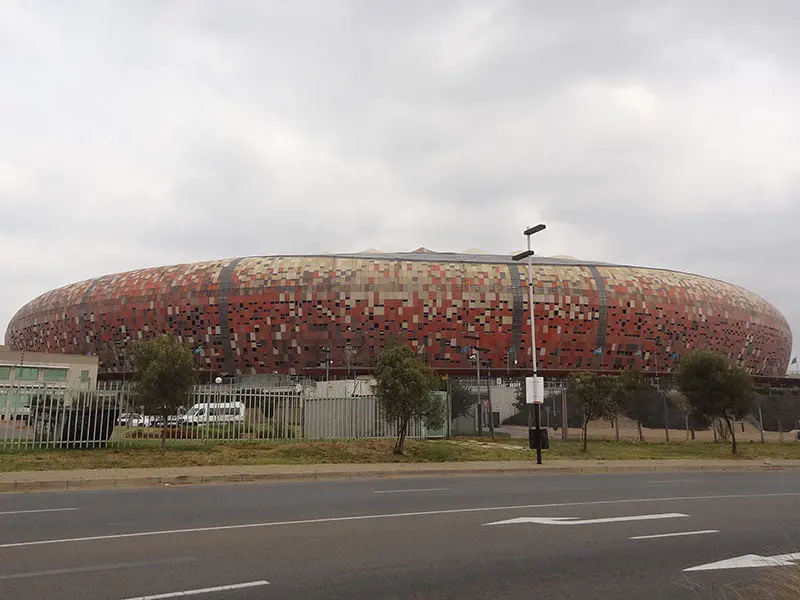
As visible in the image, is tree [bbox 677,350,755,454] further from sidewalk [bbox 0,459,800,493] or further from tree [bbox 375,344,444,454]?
tree [bbox 375,344,444,454]

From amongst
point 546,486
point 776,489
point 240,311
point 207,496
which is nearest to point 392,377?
point 546,486

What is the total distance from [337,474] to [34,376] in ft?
152

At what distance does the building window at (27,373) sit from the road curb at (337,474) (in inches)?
1669

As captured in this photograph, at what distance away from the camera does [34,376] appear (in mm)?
53500

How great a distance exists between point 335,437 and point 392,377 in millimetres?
5397

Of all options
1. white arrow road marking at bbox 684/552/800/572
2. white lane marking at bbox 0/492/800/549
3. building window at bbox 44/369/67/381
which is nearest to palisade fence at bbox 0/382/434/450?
Result: white lane marking at bbox 0/492/800/549

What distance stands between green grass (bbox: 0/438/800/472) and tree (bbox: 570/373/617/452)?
1561mm

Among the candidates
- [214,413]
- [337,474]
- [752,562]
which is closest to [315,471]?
[337,474]

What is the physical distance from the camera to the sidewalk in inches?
571

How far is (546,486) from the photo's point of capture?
14.6 m

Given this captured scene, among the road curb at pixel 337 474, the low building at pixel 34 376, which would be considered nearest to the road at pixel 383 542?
the road curb at pixel 337 474

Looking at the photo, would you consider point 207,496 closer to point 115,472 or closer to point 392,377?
point 115,472

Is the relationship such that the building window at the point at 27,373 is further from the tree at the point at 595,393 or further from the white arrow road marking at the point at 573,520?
the white arrow road marking at the point at 573,520

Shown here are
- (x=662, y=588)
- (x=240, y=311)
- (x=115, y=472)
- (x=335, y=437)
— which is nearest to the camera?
(x=662, y=588)
